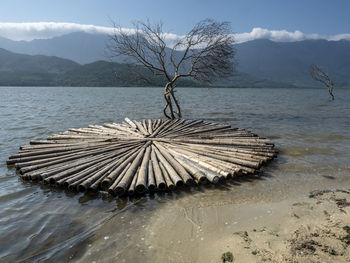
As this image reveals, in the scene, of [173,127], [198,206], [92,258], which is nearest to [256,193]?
[198,206]

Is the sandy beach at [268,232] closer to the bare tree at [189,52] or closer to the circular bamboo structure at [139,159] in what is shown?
the circular bamboo structure at [139,159]

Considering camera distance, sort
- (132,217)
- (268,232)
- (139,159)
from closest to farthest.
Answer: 1. (268,232)
2. (132,217)
3. (139,159)

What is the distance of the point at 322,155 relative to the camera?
12.0 metres

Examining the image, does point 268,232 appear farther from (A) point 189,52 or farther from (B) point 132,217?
(A) point 189,52

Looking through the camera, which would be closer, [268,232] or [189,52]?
[268,232]

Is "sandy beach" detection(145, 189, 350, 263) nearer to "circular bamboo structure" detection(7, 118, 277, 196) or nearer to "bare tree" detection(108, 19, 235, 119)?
"circular bamboo structure" detection(7, 118, 277, 196)

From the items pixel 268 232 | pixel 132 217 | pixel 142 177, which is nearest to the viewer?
pixel 268 232

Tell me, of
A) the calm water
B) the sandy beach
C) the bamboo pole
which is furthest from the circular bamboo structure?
the sandy beach

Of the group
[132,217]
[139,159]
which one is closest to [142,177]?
[132,217]

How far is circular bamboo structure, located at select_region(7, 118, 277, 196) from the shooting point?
311 inches

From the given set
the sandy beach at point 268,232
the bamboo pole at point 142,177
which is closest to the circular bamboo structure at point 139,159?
the bamboo pole at point 142,177

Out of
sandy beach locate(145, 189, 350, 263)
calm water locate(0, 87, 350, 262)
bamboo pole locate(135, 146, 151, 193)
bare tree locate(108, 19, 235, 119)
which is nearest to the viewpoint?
sandy beach locate(145, 189, 350, 263)

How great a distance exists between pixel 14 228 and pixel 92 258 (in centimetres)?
254

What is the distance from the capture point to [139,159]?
962 centimetres
